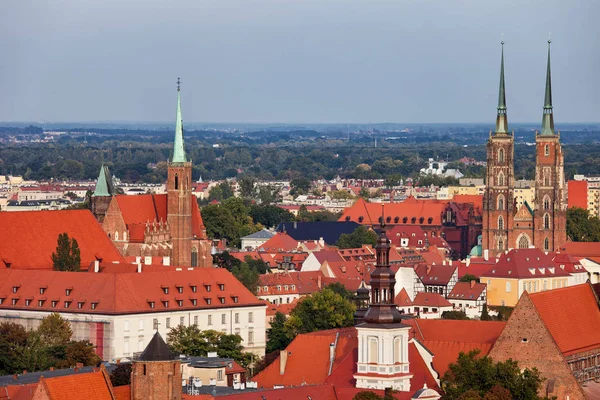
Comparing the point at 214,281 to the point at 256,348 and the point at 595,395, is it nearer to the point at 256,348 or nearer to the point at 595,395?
the point at 256,348

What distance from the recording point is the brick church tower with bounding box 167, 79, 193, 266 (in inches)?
4855

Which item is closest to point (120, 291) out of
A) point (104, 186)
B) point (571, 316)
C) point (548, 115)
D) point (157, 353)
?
point (571, 316)

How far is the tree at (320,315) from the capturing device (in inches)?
3762

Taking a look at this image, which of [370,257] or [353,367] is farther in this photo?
[370,257]

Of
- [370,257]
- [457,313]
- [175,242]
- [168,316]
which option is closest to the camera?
[168,316]

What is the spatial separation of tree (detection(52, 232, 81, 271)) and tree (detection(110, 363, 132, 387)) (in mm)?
32517

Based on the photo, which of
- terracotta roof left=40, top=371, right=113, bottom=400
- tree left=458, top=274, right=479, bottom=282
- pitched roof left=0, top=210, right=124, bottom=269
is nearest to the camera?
terracotta roof left=40, top=371, right=113, bottom=400

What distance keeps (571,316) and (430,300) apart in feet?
153

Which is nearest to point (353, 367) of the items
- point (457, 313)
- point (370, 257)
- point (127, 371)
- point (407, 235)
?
point (127, 371)

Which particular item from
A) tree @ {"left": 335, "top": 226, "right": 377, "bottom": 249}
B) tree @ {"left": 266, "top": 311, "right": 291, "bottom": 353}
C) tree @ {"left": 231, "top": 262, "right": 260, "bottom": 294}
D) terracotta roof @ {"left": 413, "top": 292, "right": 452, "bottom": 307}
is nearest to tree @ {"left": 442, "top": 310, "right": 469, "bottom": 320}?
terracotta roof @ {"left": 413, "top": 292, "right": 452, "bottom": 307}

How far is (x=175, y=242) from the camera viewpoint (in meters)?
123

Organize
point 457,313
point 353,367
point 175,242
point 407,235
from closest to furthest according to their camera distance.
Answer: point 353,367 → point 457,313 → point 175,242 → point 407,235

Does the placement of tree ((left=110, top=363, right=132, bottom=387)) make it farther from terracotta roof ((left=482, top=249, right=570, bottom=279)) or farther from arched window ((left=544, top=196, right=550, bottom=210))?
arched window ((left=544, top=196, right=550, bottom=210))

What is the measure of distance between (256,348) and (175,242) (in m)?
28.4
